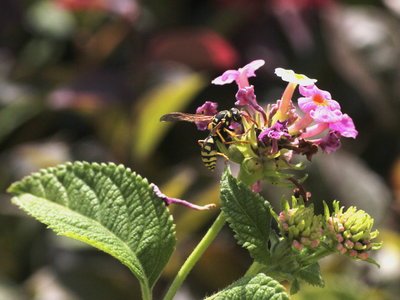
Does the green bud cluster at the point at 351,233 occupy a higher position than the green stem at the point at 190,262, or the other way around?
the green bud cluster at the point at 351,233

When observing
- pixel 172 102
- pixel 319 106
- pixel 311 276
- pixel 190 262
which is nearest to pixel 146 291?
pixel 190 262

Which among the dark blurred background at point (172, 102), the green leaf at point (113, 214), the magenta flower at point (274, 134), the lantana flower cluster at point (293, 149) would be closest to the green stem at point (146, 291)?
the green leaf at point (113, 214)

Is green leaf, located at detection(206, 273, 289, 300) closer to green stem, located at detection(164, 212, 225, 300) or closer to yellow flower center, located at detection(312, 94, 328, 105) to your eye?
green stem, located at detection(164, 212, 225, 300)

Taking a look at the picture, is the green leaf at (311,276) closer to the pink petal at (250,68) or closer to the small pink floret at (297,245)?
the small pink floret at (297,245)

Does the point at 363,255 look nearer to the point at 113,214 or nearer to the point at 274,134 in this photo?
the point at 274,134

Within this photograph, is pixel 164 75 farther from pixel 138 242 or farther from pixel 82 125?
pixel 138 242

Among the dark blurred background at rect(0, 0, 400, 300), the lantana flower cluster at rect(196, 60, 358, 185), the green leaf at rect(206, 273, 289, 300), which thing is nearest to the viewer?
the green leaf at rect(206, 273, 289, 300)

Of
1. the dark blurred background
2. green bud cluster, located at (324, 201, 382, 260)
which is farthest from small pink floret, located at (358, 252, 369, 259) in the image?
the dark blurred background
